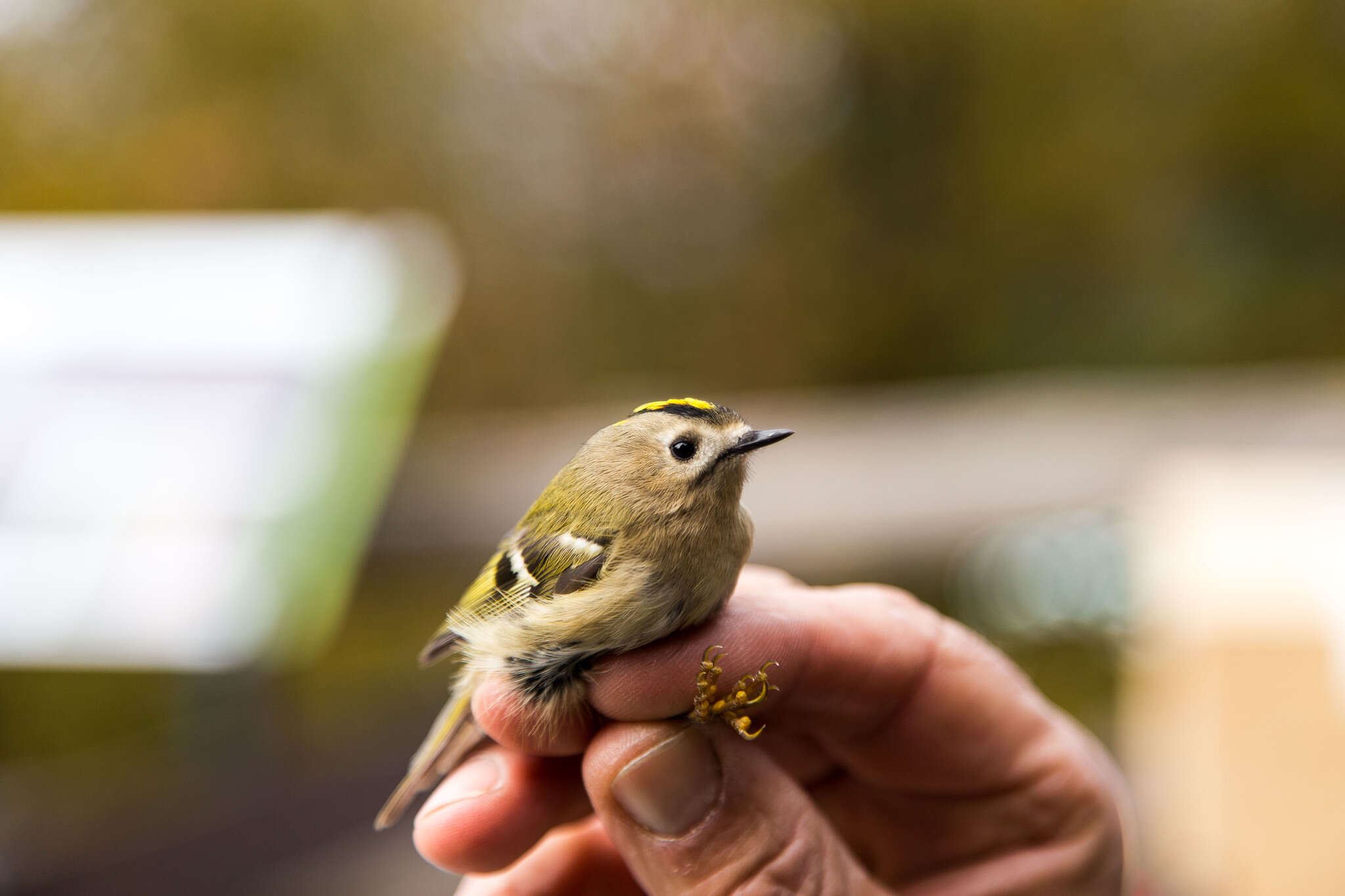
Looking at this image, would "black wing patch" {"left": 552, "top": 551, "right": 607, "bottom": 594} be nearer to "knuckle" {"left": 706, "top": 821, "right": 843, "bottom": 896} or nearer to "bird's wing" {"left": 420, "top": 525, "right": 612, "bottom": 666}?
"bird's wing" {"left": 420, "top": 525, "right": 612, "bottom": 666}

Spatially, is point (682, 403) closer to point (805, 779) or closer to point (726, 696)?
point (726, 696)

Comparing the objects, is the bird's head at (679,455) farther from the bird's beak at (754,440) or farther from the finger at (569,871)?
the finger at (569,871)

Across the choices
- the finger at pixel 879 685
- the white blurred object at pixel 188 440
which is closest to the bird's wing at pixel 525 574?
the finger at pixel 879 685

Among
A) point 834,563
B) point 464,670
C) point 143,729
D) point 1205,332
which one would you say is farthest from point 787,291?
point 464,670

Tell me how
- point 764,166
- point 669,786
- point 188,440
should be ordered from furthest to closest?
point 764,166 → point 188,440 → point 669,786

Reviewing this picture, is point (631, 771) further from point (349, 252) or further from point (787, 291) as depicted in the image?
point (787, 291)

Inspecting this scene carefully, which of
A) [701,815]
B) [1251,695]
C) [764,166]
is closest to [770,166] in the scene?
[764,166]

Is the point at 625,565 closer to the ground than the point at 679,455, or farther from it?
closer to the ground
